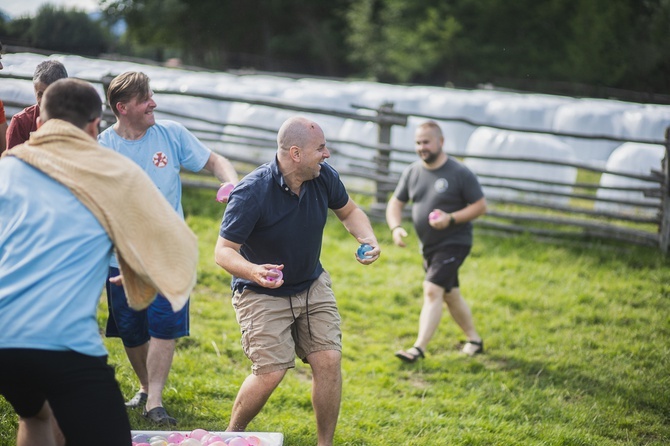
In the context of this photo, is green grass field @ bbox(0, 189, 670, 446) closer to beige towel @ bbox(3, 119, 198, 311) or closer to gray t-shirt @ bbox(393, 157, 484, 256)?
gray t-shirt @ bbox(393, 157, 484, 256)

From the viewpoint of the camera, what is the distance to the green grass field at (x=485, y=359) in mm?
4914

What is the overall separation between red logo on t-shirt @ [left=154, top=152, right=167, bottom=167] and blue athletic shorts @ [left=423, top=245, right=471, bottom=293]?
267 cm

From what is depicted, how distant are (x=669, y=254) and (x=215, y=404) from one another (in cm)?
646

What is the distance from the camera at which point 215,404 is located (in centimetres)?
499

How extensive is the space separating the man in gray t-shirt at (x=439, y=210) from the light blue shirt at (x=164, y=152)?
2080 mm

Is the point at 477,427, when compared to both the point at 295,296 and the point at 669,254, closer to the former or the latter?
the point at 295,296

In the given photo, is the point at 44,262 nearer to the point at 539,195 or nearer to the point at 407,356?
the point at 407,356

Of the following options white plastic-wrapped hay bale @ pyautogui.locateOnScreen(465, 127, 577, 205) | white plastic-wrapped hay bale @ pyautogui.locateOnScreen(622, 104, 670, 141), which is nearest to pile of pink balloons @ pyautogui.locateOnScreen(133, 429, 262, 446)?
white plastic-wrapped hay bale @ pyautogui.locateOnScreen(465, 127, 577, 205)

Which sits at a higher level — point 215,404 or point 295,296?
point 295,296

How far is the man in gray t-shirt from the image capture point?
6.14 m

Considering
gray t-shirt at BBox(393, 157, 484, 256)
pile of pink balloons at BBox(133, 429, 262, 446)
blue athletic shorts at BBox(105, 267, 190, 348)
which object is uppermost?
gray t-shirt at BBox(393, 157, 484, 256)

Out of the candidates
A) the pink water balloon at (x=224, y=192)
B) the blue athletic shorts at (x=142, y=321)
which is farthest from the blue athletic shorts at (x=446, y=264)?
the pink water balloon at (x=224, y=192)

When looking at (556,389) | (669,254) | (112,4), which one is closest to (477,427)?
(556,389)

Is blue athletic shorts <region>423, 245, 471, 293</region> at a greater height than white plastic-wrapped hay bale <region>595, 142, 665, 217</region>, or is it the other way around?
white plastic-wrapped hay bale <region>595, 142, 665, 217</region>
